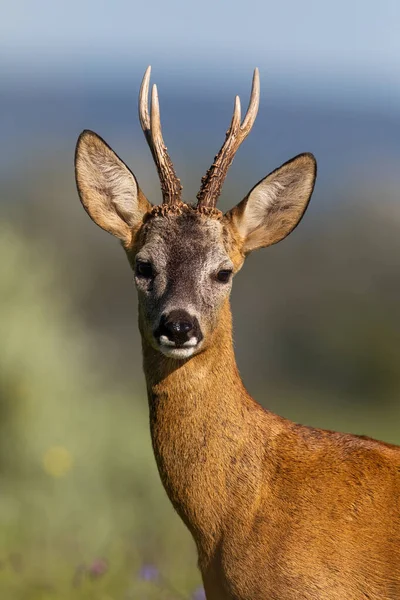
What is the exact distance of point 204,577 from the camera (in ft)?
16.6

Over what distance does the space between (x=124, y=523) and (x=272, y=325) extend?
14.2 metres

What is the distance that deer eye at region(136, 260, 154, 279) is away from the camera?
5305 millimetres

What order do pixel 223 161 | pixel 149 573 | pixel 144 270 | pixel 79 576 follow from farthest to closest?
pixel 79 576 → pixel 149 573 → pixel 223 161 → pixel 144 270

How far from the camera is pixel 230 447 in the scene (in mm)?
5168

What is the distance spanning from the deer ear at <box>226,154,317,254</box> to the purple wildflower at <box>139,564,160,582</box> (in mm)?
2286


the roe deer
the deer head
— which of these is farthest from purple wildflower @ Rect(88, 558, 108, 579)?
the deer head

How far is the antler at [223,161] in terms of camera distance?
5.41 m

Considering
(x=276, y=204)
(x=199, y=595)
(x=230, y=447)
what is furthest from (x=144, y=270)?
(x=199, y=595)

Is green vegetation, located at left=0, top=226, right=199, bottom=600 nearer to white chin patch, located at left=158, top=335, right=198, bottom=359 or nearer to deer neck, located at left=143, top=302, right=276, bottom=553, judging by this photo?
deer neck, located at left=143, top=302, right=276, bottom=553

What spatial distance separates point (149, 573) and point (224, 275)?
2.40m

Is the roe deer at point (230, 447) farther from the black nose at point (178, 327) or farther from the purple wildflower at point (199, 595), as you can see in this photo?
the purple wildflower at point (199, 595)

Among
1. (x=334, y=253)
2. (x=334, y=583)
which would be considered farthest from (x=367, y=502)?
(x=334, y=253)

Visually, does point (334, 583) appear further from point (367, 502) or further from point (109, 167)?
point (109, 167)

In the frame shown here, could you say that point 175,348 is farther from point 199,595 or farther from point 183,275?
point 199,595
